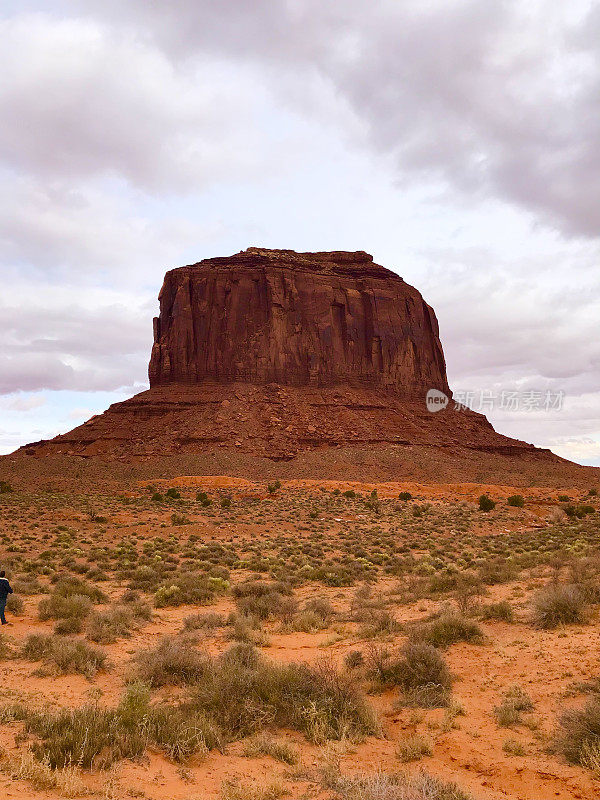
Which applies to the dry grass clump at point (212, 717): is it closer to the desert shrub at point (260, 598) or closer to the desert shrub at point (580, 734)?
the desert shrub at point (580, 734)

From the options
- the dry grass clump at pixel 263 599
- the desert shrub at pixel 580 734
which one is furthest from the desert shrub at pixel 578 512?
the desert shrub at pixel 580 734

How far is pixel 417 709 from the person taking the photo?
6.98 meters

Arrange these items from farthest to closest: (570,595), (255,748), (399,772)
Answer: (570,595) < (255,748) < (399,772)

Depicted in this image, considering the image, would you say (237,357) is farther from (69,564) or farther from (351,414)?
(69,564)

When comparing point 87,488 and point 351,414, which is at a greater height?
point 351,414

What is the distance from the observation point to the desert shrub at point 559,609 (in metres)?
9.37

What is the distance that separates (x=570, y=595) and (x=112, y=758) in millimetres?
7687

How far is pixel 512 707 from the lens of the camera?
21.8 feet

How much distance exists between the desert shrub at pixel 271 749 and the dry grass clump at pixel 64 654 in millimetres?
3487

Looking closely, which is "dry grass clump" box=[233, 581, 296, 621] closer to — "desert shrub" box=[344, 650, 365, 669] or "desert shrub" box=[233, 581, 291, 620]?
"desert shrub" box=[233, 581, 291, 620]

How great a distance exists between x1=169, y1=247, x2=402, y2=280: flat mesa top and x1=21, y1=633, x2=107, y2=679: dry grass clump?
84494 mm

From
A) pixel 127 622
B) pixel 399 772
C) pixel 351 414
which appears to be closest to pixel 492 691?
pixel 399 772

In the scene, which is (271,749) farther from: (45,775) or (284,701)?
(45,775)

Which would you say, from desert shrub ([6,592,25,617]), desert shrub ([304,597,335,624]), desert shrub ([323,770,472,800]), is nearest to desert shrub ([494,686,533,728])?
desert shrub ([323,770,472,800])
